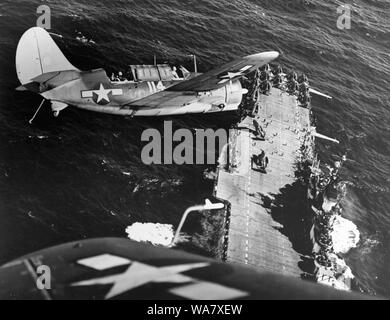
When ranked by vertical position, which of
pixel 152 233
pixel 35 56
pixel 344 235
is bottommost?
pixel 344 235

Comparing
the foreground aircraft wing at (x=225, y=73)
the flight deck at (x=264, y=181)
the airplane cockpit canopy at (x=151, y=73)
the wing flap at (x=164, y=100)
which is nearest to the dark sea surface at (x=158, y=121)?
the wing flap at (x=164, y=100)

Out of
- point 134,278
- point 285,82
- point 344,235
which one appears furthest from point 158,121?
point 134,278

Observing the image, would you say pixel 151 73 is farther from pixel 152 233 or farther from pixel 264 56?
pixel 152 233

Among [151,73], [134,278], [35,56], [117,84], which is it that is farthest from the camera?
[151,73]

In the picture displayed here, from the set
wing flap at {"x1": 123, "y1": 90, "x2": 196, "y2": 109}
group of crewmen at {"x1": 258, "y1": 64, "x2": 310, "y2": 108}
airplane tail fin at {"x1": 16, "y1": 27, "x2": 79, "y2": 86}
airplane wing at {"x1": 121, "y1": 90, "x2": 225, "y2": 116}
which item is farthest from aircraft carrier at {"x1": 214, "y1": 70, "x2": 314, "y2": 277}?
airplane tail fin at {"x1": 16, "y1": 27, "x2": 79, "y2": 86}

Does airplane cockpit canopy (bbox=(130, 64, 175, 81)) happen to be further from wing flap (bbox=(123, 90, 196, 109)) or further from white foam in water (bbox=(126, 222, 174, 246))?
white foam in water (bbox=(126, 222, 174, 246))
